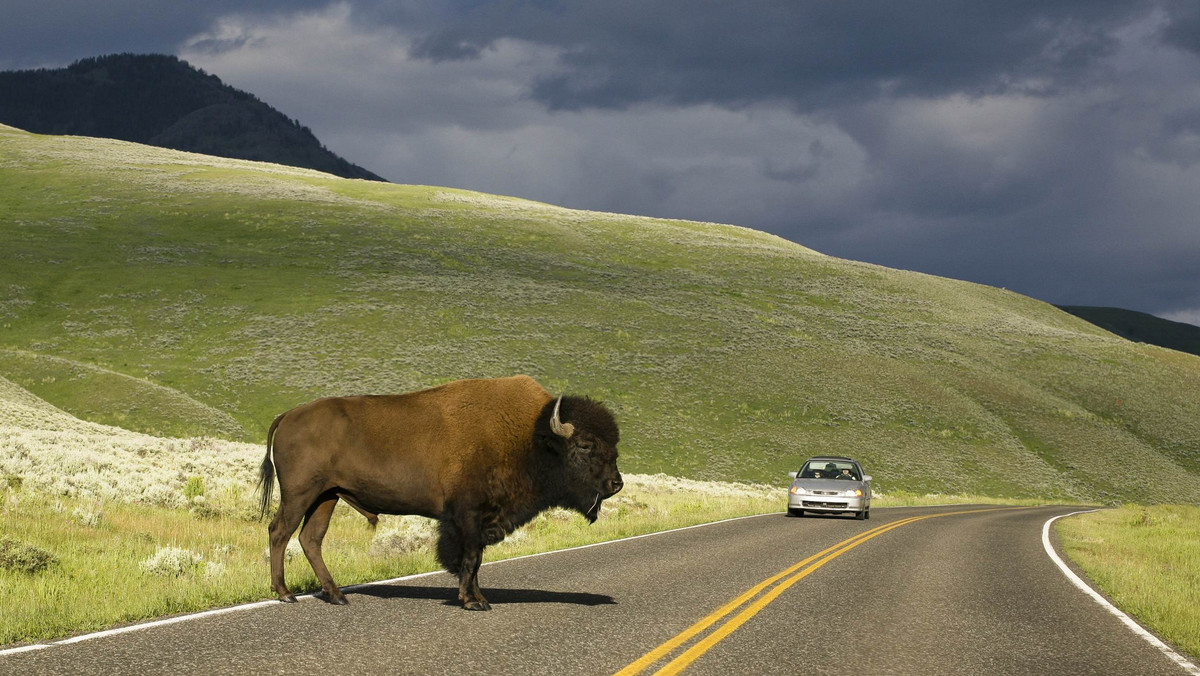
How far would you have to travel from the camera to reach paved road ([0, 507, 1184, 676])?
6.79 meters

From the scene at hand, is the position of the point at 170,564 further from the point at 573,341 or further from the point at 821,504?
the point at 573,341

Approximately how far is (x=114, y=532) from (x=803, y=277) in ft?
266

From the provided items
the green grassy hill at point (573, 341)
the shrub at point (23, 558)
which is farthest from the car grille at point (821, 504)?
the green grassy hill at point (573, 341)

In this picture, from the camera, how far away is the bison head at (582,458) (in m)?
9.60

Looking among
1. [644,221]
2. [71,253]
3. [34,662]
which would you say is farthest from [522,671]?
[644,221]

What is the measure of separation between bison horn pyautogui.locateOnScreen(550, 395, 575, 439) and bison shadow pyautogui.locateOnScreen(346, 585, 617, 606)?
1725mm

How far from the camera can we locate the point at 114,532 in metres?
13.6

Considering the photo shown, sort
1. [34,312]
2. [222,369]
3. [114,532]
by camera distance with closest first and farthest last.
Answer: [114,532] → [222,369] → [34,312]

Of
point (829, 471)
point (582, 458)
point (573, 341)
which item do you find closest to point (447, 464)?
point (582, 458)

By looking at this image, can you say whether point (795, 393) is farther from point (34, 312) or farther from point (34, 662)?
point (34, 662)

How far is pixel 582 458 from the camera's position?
9.62 meters

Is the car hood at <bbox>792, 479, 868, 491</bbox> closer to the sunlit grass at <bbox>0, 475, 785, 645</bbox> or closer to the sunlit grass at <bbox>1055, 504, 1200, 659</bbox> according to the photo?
the sunlit grass at <bbox>1055, 504, 1200, 659</bbox>

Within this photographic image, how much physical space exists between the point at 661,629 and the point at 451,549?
210 centimetres

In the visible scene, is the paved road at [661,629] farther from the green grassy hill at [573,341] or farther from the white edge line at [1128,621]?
the green grassy hill at [573,341]
